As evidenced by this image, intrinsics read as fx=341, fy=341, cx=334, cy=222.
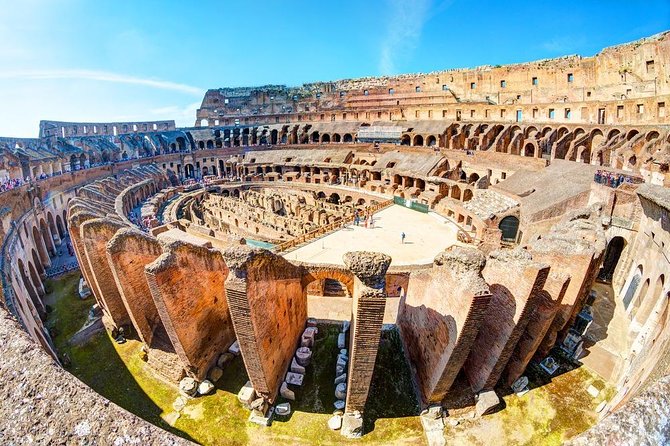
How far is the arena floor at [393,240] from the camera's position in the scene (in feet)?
56.3

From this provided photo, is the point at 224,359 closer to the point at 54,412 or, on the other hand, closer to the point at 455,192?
the point at 54,412

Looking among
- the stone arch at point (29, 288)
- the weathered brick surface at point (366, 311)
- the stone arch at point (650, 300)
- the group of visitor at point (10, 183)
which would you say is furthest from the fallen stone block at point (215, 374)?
the group of visitor at point (10, 183)

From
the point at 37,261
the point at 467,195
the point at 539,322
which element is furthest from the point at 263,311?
the point at 467,195

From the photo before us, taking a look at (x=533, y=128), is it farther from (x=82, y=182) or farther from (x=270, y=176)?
(x=82, y=182)

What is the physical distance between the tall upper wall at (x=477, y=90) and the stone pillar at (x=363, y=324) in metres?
26.8

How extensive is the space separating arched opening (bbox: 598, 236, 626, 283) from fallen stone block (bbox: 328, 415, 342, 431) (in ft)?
44.5

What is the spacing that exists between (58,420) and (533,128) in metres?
35.3

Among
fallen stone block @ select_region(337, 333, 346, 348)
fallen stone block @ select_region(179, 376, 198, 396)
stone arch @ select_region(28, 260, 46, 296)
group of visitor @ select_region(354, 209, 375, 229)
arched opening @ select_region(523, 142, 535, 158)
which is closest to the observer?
fallen stone block @ select_region(179, 376, 198, 396)

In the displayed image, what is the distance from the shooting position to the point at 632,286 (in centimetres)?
1270

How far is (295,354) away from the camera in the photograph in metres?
10.9

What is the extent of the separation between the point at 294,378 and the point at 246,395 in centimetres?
143

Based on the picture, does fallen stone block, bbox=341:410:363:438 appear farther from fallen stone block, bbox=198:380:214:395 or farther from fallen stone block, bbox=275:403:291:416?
fallen stone block, bbox=198:380:214:395

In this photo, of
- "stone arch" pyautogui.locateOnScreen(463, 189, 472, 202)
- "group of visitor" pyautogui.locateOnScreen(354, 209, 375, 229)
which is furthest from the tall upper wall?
"group of visitor" pyautogui.locateOnScreen(354, 209, 375, 229)

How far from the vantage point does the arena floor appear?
17172 mm
